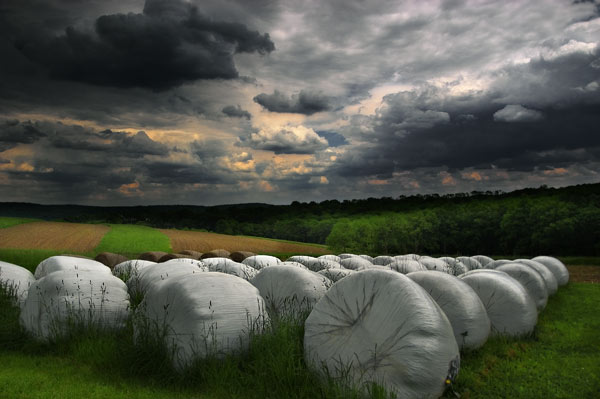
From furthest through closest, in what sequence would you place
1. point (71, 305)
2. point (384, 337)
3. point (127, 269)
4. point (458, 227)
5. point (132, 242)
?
1. point (458, 227)
2. point (132, 242)
3. point (127, 269)
4. point (71, 305)
5. point (384, 337)

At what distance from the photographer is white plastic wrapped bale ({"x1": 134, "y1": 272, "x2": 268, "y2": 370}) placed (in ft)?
22.4

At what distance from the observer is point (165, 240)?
Result: 178 ft

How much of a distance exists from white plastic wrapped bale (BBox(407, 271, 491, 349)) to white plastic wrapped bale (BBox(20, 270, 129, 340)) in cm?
650

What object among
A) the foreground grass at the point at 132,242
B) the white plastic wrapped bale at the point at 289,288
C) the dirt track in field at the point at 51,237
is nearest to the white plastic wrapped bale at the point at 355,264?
the white plastic wrapped bale at the point at 289,288

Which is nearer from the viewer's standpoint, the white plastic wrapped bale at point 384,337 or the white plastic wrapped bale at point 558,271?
the white plastic wrapped bale at point 384,337

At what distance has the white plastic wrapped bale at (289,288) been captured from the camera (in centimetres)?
877

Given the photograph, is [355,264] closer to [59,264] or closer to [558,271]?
[558,271]

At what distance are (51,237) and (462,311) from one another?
52.3m

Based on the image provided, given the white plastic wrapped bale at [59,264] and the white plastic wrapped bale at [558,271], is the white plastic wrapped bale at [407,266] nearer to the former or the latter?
the white plastic wrapped bale at [558,271]

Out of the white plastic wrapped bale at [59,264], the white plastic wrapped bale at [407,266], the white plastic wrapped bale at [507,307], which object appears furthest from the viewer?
the white plastic wrapped bale at [407,266]

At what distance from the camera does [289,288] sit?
30.1ft

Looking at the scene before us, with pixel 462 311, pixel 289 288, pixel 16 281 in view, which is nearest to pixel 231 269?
pixel 289 288

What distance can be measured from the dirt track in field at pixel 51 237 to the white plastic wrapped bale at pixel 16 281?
34.1 m

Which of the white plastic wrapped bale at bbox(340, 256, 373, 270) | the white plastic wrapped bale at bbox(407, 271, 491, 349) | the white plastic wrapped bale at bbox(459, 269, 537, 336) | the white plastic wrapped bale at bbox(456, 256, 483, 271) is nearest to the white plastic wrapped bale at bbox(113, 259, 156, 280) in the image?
the white plastic wrapped bale at bbox(340, 256, 373, 270)
